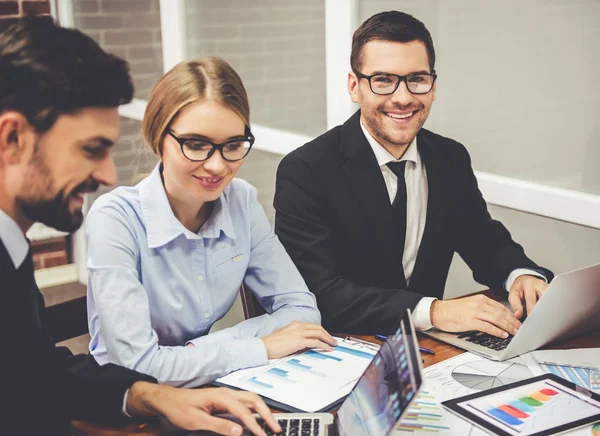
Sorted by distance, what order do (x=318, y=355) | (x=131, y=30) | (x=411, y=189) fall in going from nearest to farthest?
(x=318, y=355) < (x=411, y=189) < (x=131, y=30)

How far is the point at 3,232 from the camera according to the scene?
1.05 m

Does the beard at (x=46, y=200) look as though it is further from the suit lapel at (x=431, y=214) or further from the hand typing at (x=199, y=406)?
the suit lapel at (x=431, y=214)

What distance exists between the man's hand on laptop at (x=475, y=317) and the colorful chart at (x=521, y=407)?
0.94ft

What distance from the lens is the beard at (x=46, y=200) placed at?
103cm

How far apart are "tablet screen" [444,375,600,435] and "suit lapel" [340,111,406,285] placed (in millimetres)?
650

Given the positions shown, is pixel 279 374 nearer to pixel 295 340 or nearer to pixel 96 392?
pixel 295 340

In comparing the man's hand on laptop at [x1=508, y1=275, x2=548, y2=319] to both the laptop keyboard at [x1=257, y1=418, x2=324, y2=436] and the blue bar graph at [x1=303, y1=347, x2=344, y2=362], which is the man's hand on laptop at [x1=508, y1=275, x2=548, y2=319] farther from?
the laptop keyboard at [x1=257, y1=418, x2=324, y2=436]

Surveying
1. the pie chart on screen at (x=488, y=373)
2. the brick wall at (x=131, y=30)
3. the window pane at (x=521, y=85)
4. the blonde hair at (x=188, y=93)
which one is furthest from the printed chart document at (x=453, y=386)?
the brick wall at (x=131, y=30)

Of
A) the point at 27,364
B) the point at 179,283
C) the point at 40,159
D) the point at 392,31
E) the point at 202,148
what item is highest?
the point at 392,31

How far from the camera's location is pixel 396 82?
1.97 m

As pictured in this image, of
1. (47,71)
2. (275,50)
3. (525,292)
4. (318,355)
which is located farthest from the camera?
(275,50)

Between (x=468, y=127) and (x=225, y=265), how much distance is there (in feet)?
3.52

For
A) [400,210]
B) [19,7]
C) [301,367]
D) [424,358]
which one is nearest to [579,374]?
[424,358]

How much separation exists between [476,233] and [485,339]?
56 cm
